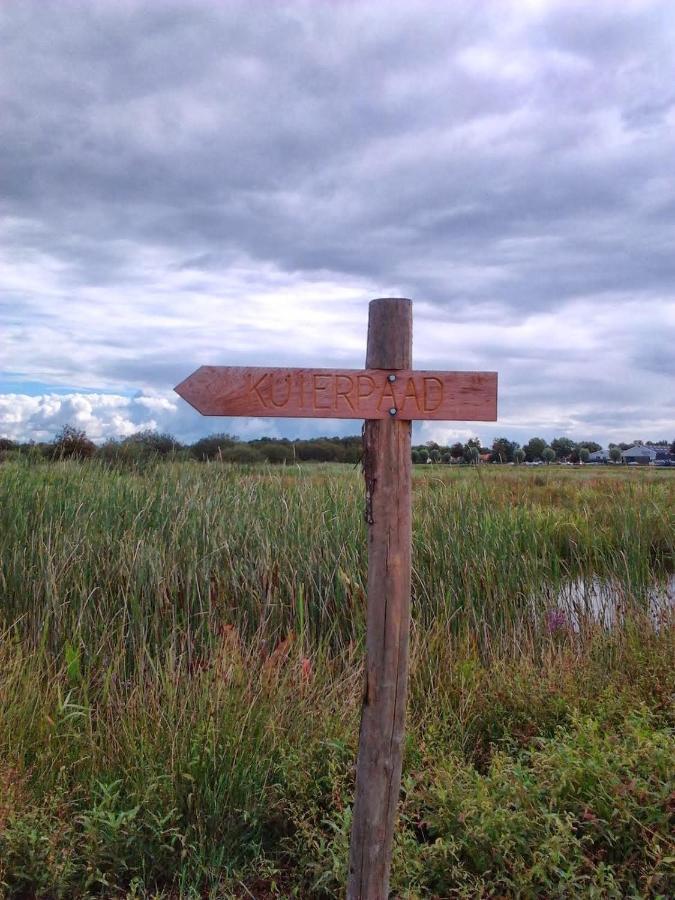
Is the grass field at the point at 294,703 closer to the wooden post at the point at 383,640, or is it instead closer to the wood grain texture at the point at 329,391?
the wooden post at the point at 383,640

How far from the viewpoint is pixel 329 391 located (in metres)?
2.90

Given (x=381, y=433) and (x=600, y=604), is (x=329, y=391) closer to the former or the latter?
(x=381, y=433)

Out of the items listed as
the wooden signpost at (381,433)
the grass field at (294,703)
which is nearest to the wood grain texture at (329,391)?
the wooden signpost at (381,433)

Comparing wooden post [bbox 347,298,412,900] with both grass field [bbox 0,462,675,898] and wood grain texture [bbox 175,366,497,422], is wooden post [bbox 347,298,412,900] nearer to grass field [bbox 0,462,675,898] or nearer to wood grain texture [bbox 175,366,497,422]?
wood grain texture [bbox 175,366,497,422]

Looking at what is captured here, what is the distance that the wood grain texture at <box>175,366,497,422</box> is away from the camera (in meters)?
2.89

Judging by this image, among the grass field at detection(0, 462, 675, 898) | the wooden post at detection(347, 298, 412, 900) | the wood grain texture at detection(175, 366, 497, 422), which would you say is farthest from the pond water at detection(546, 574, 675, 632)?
the wood grain texture at detection(175, 366, 497, 422)

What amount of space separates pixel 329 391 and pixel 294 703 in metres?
1.78

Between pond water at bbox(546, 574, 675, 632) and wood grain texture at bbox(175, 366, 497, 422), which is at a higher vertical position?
wood grain texture at bbox(175, 366, 497, 422)

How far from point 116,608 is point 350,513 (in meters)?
2.15

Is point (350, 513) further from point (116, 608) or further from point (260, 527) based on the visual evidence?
point (116, 608)

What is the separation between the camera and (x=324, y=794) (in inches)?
133

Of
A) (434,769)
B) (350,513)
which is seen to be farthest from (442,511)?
(434,769)

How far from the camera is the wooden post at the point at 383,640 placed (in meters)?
2.78

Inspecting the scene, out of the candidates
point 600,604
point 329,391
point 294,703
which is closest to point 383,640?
point 329,391
